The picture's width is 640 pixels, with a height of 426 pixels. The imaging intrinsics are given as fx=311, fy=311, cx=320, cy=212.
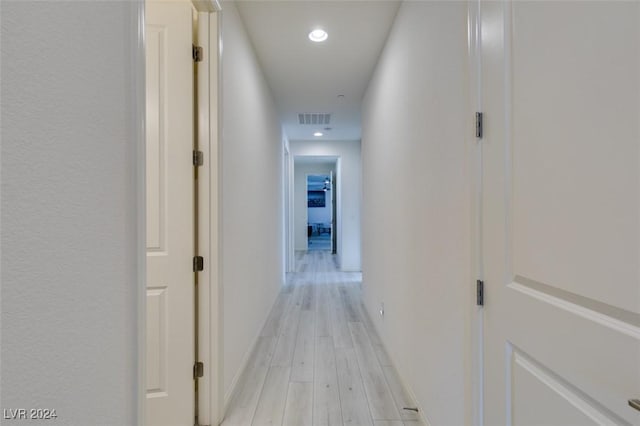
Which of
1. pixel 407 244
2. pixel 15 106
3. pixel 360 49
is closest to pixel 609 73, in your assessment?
Answer: pixel 15 106

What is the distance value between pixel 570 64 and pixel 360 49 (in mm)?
2507

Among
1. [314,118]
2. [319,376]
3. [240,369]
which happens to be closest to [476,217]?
[319,376]

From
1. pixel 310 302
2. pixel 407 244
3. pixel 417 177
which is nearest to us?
pixel 417 177

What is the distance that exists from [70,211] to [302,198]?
9135 mm

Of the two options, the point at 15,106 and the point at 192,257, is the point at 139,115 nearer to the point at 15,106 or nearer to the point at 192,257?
the point at 15,106

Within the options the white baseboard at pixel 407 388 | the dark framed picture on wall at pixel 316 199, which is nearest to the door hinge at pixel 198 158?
the white baseboard at pixel 407 388

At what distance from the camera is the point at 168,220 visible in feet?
5.52

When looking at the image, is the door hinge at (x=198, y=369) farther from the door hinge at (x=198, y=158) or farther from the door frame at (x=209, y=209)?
the door hinge at (x=198, y=158)

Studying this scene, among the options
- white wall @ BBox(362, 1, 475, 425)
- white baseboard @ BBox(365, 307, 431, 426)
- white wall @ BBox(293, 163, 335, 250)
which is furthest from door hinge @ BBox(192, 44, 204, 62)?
white wall @ BBox(293, 163, 335, 250)

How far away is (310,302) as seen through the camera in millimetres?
4312

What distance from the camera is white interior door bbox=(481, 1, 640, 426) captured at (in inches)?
24.3

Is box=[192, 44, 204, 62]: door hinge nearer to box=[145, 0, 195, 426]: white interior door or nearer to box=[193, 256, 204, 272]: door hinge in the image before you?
box=[145, 0, 195, 426]: white interior door

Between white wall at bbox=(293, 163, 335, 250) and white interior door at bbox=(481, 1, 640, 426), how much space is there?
A: 8553 millimetres

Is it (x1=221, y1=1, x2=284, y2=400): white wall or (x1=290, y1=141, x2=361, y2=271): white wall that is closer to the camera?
(x1=221, y1=1, x2=284, y2=400): white wall
